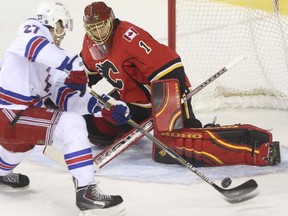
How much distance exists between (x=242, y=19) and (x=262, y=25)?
129mm

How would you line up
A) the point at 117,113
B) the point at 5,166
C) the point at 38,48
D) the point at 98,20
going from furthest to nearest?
the point at 98,20, the point at 5,166, the point at 117,113, the point at 38,48

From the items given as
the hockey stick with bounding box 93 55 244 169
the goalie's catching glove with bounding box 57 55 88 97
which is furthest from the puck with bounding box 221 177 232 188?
the goalie's catching glove with bounding box 57 55 88 97

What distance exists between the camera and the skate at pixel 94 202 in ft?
9.32

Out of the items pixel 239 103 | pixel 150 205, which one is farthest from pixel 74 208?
pixel 239 103

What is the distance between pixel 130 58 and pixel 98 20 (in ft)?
0.76

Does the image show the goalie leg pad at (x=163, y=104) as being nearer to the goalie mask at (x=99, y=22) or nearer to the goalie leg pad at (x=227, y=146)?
the goalie leg pad at (x=227, y=146)

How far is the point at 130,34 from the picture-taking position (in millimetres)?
3570

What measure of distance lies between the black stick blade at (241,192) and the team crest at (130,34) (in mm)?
Result: 792

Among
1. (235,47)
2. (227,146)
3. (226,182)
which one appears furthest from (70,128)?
(235,47)

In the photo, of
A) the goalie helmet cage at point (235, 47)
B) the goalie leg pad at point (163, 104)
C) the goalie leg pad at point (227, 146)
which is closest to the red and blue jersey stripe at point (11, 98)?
the goalie leg pad at point (163, 104)

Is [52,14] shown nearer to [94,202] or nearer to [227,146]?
[94,202]

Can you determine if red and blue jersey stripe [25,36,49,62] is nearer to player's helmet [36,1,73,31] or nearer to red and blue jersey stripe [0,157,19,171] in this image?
player's helmet [36,1,73,31]

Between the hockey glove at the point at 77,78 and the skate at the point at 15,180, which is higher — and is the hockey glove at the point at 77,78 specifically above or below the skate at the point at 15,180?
above

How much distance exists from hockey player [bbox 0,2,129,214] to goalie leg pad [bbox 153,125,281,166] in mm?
478
